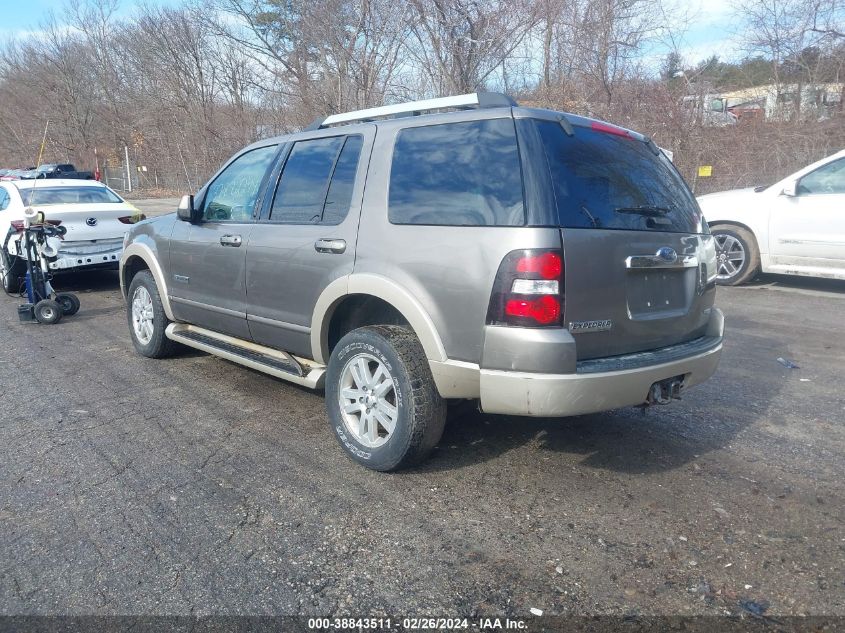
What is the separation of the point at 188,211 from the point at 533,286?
321 centimetres

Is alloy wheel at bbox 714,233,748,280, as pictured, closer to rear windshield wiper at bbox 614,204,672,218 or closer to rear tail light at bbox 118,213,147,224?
rear windshield wiper at bbox 614,204,672,218

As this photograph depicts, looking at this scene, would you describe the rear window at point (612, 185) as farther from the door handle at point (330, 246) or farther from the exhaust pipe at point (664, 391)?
the door handle at point (330, 246)

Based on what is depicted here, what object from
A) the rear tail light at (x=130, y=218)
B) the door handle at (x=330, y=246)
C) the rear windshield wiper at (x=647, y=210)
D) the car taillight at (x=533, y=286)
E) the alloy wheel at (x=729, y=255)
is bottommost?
the alloy wheel at (x=729, y=255)

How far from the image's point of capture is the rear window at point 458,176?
3227mm

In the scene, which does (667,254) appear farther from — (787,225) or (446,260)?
(787,225)

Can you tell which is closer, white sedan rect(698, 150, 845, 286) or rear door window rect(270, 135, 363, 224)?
rear door window rect(270, 135, 363, 224)

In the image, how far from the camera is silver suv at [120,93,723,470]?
3102 mm

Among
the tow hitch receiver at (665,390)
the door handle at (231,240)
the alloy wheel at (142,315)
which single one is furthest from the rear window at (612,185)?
the alloy wheel at (142,315)

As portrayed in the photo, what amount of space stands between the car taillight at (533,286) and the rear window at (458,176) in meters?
0.19

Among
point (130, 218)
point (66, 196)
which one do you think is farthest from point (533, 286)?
point (66, 196)

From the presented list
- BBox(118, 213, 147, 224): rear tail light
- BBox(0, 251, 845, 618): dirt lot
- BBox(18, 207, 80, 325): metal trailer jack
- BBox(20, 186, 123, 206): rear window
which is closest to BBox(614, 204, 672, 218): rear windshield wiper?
BBox(0, 251, 845, 618): dirt lot

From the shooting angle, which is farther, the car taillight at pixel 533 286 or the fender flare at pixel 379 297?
the fender flare at pixel 379 297

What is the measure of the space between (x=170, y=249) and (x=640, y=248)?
3749 mm

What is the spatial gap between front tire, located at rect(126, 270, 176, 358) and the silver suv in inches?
60.4
